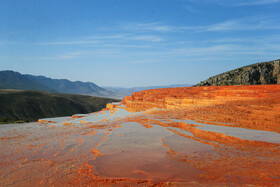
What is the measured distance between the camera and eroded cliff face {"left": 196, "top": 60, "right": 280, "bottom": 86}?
45.9 meters

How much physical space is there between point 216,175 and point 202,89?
14165 millimetres

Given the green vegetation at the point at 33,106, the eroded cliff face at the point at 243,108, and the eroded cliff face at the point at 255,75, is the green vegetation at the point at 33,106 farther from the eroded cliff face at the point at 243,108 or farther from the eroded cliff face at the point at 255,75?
the eroded cliff face at the point at 243,108

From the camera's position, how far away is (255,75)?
47.8 metres

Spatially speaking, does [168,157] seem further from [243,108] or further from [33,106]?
[33,106]

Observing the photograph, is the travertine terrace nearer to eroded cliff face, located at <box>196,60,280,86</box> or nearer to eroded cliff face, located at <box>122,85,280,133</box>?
eroded cliff face, located at <box>122,85,280,133</box>

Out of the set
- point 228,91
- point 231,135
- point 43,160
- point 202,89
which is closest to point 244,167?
point 231,135

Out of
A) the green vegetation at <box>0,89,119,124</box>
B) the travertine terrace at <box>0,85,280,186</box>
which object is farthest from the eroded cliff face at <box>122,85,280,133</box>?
the green vegetation at <box>0,89,119,124</box>

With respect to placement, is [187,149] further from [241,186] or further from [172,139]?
[241,186]

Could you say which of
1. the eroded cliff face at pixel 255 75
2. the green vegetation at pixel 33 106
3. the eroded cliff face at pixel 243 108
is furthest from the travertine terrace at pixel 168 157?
the green vegetation at pixel 33 106

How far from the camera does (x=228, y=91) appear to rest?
14023 mm

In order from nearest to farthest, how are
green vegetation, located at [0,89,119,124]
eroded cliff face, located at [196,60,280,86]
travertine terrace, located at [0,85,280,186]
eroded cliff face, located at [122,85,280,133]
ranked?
travertine terrace, located at [0,85,280,186] → eroded cliff face, located at [122,85,280,133] → eroded cliff face, located at [196,60,280,86] → green vegetation, located at [0,89,119,124]

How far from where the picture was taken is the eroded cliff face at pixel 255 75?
151 ft

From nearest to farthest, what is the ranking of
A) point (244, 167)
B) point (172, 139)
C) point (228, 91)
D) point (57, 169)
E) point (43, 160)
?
1. point (244, 167)
2. point (57, 169)
3. point (43, 160)
4. point (172, 139)
5. point (228, 91)

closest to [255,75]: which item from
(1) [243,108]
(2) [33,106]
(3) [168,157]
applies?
(1) [243,108]
